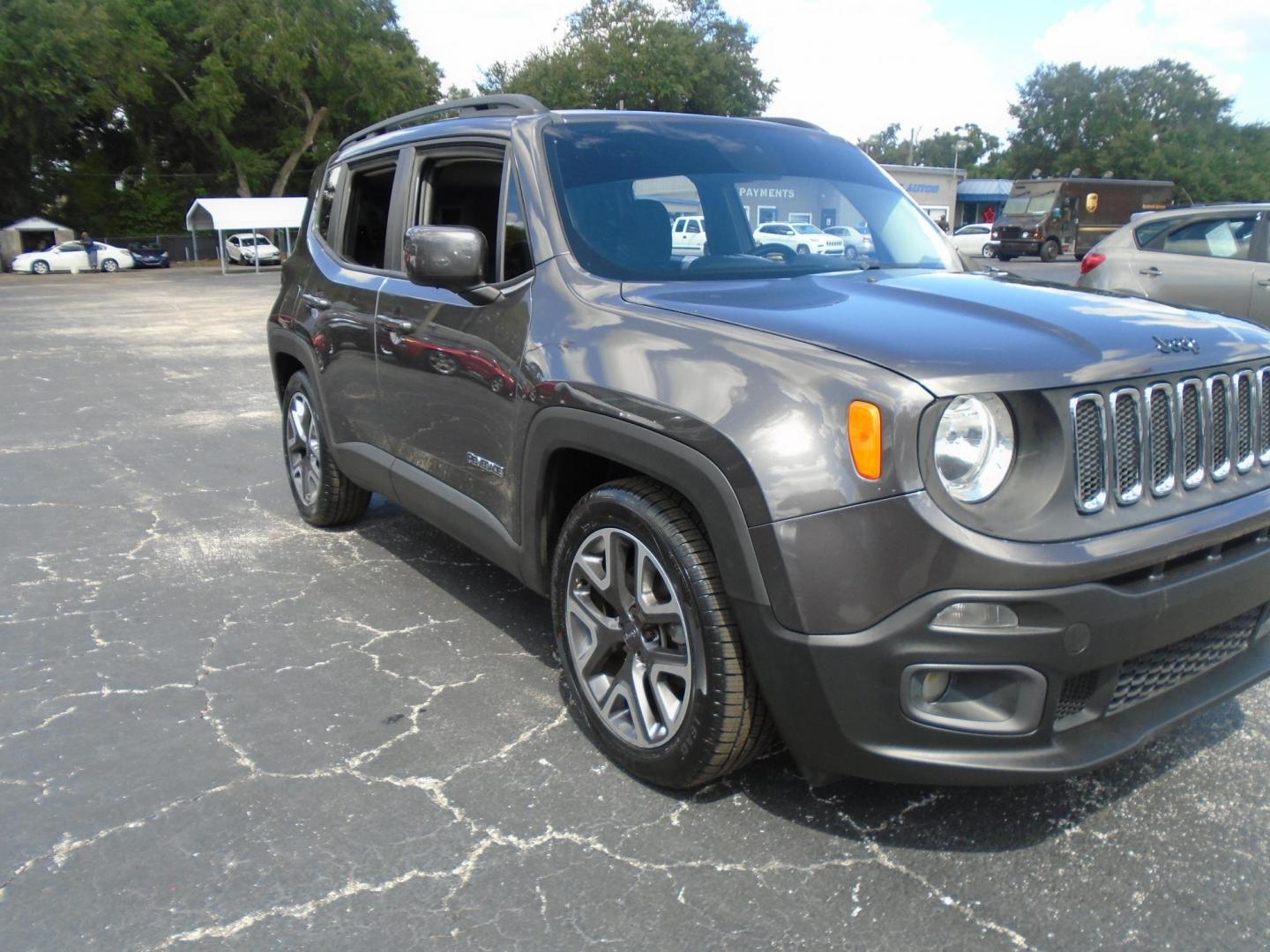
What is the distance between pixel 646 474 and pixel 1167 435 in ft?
4.09

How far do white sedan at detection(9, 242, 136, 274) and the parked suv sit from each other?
42.9m

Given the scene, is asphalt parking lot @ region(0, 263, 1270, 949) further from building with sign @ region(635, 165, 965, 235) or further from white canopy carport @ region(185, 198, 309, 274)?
white canopy carport @ region(185, 198, 309, 274)

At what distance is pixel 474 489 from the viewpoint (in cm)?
344

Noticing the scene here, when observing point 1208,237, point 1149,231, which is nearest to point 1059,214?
point 1149,231

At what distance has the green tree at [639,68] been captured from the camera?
5547cm

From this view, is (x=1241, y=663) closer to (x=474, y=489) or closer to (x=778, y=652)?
(x=778, y=652)

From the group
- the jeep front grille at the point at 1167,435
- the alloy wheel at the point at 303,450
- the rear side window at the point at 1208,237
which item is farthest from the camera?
the rear side window at the point at 1208,237

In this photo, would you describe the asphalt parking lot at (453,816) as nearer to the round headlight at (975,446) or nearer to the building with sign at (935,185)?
the round headlight at (975,446)

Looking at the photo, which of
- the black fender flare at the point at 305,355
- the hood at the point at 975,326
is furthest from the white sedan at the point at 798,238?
the black fender flare at the point at 305,355

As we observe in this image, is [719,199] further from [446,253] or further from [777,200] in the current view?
[446,253]

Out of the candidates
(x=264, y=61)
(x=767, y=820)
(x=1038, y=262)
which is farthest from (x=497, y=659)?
(x=264, y=61)

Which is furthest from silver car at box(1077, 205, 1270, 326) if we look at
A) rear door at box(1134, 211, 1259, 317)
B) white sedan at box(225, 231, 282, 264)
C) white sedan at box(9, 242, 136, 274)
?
white sedan at box(9, 242, 136, 274)

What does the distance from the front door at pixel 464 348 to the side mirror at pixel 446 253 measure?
15 cm

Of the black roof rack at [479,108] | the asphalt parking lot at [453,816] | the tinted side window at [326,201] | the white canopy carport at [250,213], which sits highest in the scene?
the white canopy carport at [250,213]
